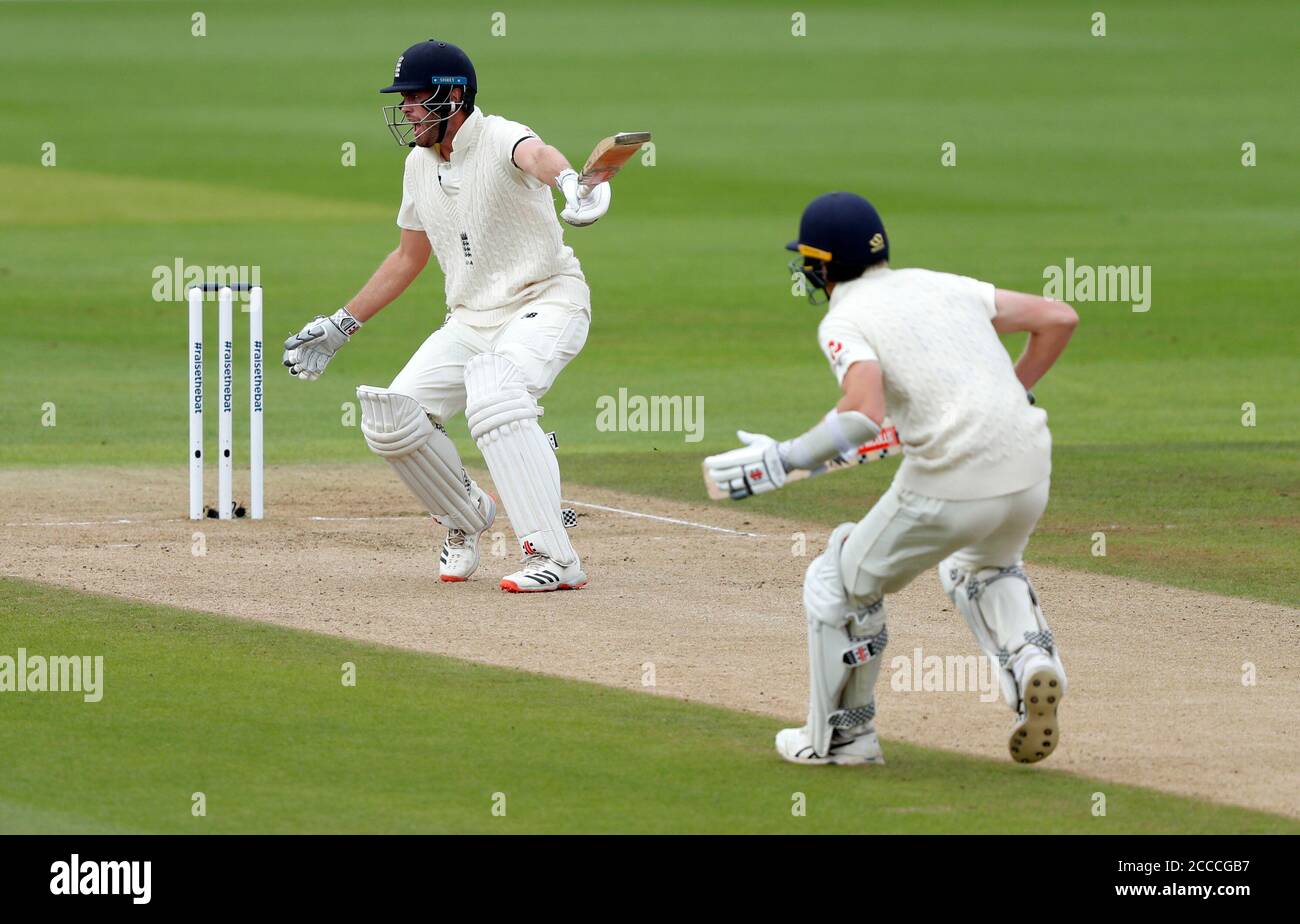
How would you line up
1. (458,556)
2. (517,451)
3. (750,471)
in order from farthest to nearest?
1. (458,556)
2. (517,451)
3. (750,471)

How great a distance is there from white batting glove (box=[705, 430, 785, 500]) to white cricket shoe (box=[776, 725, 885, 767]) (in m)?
0.93

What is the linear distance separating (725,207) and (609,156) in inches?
895

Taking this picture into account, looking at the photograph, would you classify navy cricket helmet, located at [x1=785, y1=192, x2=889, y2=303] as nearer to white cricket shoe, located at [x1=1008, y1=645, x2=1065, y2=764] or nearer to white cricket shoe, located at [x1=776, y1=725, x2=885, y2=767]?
white cricket shoe, located at [x1=1008, y1=645, x2=1065, y2=764]

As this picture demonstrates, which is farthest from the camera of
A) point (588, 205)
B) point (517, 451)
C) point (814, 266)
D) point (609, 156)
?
point (517, 451)

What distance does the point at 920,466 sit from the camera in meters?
6.40

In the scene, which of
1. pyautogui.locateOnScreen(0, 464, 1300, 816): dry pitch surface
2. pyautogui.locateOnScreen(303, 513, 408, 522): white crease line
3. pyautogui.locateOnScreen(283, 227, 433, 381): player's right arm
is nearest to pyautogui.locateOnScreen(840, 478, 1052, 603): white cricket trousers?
pyautogui.locateOnScreen(0, 464, 1300, 816): dry pitch surface

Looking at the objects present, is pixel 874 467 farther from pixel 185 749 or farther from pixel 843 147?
pixel 843 147

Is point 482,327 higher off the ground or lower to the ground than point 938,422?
higher

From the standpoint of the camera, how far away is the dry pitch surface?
23.6 feet

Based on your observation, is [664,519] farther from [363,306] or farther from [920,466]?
[920,466]

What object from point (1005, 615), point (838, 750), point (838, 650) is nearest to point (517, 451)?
point (838, 750)

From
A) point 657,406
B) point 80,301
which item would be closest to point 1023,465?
point 657,406

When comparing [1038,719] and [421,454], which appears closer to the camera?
[1038,719]

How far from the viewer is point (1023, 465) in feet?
21.0
